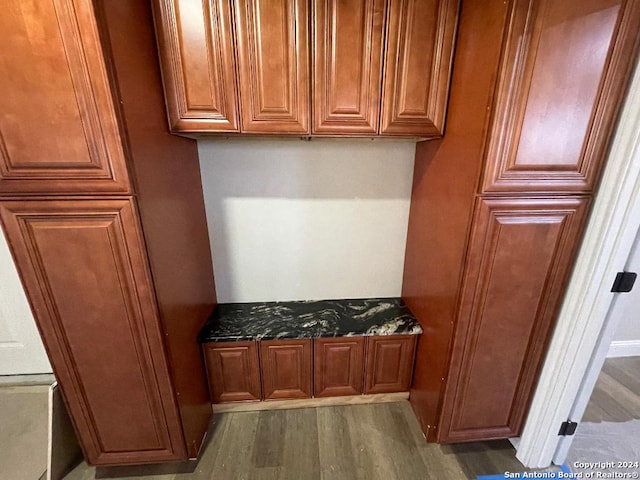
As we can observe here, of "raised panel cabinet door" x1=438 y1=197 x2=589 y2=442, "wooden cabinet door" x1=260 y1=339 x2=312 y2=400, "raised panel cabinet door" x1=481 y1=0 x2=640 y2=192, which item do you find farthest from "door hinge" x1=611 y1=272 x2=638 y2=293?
"wooden cabinet door" x1=260 y1=339 x2=312 y2=400

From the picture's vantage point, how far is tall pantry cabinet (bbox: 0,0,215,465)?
90 centimetres

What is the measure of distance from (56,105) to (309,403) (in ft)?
6.38

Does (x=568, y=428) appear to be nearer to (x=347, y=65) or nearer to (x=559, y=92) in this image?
(x=559, y=92)

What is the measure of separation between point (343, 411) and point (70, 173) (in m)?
1.90

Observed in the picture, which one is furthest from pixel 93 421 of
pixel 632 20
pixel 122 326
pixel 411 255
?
pixel 632 20

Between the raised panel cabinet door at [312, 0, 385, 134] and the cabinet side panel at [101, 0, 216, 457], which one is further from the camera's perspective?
the raised panel cabinet door at [312, 0, 385, 134]

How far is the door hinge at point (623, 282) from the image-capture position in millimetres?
1150

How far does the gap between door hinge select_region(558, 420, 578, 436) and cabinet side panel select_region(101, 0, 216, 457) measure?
1909 millimetres

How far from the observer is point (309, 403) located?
1827 mm

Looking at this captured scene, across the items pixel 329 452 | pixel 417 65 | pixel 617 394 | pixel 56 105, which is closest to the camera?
pixel 56 105

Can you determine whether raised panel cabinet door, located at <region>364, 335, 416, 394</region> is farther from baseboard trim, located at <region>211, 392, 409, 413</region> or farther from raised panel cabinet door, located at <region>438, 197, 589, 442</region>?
raised panel cabinet door, located at <region>438, 197, 589, 442</region>

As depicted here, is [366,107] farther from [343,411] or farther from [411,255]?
[343,411]

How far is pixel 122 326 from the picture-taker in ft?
3.84

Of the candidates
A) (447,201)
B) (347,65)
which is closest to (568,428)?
(447,201)
